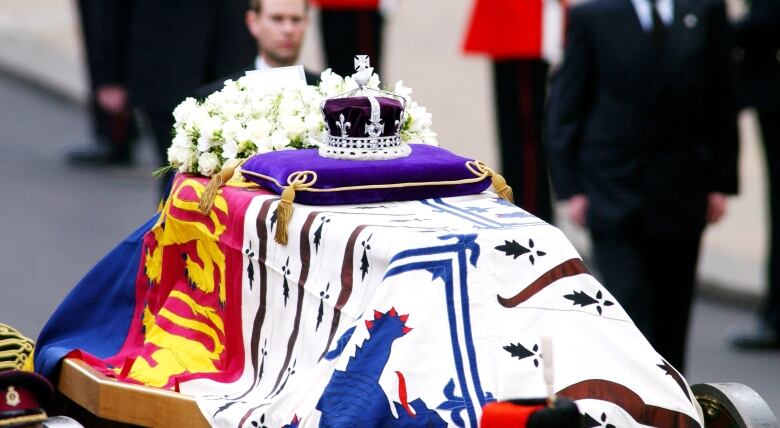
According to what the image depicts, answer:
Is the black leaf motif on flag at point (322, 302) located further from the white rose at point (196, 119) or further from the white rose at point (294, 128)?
the white rose at point (196, 119)

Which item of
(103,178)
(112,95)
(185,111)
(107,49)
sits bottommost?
(103,178)

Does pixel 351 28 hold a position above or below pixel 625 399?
Answer: above

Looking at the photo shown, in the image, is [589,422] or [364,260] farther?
[364,260]

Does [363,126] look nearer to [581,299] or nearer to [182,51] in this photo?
[581,299]

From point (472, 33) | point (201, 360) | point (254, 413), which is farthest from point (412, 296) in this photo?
point (472, 33)

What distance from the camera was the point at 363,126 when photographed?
16.6 feet

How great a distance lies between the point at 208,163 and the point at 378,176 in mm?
769

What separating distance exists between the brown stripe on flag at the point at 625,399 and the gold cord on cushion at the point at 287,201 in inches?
36.2

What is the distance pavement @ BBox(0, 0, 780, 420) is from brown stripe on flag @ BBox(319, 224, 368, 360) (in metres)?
3.57

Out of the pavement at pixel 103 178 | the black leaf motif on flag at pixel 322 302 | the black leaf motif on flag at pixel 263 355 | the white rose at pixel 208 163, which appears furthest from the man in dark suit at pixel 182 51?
A: the black leaf motif on flag at pixel 322 302

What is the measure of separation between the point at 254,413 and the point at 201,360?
0.67 metres

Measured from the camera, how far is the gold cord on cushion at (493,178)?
505cm

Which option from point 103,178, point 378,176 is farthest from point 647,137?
point 103,178

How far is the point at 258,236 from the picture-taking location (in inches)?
197
